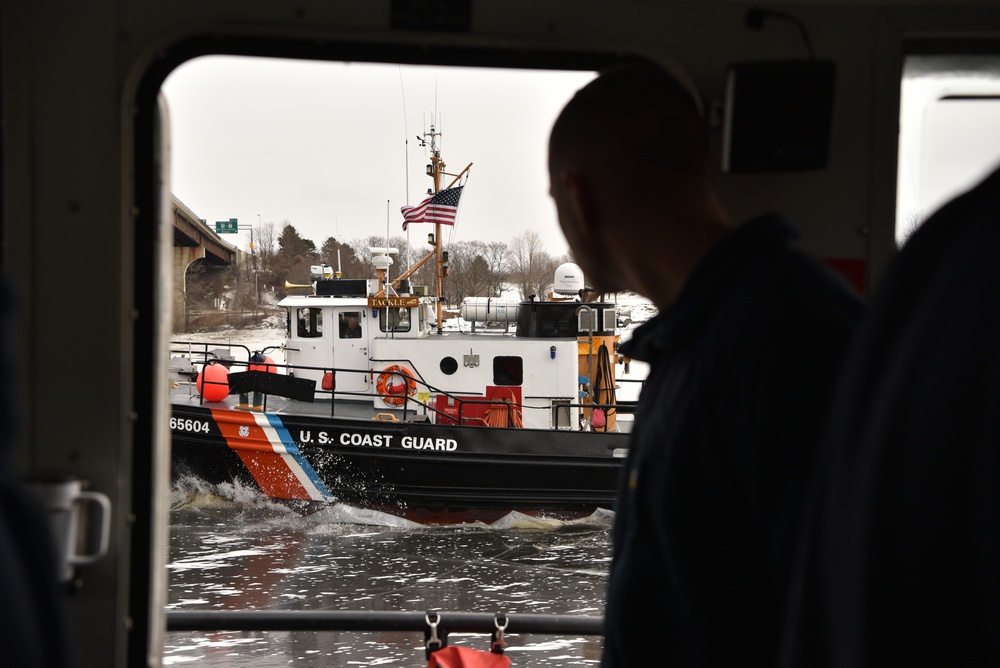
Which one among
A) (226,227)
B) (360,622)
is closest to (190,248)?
(226,227)

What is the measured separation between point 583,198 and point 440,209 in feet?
32.4

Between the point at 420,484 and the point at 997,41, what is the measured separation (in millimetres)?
7991

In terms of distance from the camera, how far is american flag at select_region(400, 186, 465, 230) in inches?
424

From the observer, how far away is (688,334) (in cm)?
96

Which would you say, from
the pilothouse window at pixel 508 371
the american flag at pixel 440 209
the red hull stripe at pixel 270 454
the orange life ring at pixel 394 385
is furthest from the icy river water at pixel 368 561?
the american flag at pixel 440 209

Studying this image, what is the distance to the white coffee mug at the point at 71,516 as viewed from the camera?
1.21m

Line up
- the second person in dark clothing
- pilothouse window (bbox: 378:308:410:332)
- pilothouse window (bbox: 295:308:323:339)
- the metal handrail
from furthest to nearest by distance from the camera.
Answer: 1. pilothouse window (bbox: 295:308:323:339)
2. pilothouse window (bbox: 378:308:410:332)
3. the metal handrail
4. the second person in dark clothing

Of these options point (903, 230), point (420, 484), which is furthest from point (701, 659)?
point (420, 484)

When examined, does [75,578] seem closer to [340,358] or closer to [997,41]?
[997,41]

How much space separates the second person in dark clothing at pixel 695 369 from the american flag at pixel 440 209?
31.9ft

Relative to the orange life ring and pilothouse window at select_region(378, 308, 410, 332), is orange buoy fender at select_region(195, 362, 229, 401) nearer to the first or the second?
the orange life ring

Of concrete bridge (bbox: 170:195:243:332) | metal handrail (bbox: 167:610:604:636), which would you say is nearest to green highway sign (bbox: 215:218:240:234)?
concrete bridge (bbox: 170:195:243:332)

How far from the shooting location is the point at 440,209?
1084cm

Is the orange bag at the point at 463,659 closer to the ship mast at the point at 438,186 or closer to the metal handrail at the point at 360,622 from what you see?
the metal handrail at the point at 360,622
